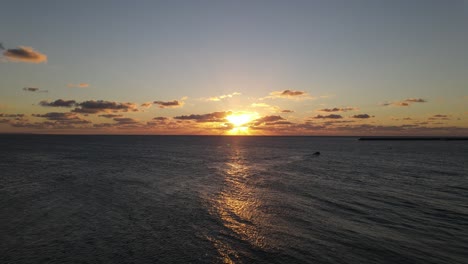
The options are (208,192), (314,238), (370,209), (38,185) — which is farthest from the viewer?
(38,185)

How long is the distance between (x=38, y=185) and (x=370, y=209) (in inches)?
1767

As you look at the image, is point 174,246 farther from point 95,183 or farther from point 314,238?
point 95,183

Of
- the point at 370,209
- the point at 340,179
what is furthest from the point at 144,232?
the point at 340,179

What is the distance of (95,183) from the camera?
43719 mm

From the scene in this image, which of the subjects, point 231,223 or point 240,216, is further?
point 240,216

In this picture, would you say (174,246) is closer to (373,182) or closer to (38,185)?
(38,185)

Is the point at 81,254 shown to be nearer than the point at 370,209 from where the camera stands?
Yes

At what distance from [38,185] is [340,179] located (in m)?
48.7

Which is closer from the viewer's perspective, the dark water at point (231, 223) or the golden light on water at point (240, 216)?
the dark water at point (231, 223)

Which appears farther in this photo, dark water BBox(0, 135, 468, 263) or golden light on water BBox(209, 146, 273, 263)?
golden light on water BBox(209, 146, 273, 263)

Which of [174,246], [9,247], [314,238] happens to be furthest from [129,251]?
[314,238]

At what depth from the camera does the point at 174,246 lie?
19.0 m

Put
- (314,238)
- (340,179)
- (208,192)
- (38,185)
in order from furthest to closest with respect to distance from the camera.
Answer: (340,179)
(38,185)
(208,192)
(314,238)

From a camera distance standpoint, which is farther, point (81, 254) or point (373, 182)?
point (373, 182)
